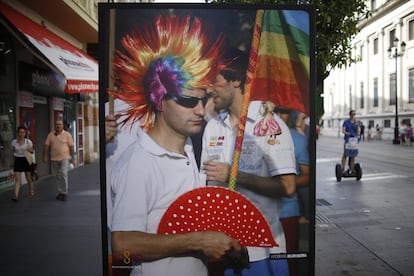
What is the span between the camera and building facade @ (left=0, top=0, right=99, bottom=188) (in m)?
10.7

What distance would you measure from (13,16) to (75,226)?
6326mm

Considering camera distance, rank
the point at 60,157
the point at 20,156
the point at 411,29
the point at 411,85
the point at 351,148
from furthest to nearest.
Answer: the point at 411,29, the point at 411,85, the point at 351,148, the point at 60,157, the point at 20,156

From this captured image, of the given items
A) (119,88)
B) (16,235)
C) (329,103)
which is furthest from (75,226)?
(329,103)

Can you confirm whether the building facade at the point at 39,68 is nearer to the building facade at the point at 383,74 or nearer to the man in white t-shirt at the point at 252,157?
the man in white t-shirt at the point at 252,157

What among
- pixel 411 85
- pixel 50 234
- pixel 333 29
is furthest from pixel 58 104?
pixel 411 85

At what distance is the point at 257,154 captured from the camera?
268 cm

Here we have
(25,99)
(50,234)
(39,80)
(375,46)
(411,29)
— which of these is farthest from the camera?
(375,46)

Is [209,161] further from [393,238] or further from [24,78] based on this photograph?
[24,78]

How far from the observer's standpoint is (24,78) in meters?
12.2

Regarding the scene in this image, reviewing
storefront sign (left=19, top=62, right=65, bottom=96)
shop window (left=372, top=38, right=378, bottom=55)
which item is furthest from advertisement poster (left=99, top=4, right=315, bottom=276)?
shop window (left=372, top=38, right=378, bottom=55)

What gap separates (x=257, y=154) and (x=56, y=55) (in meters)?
9.81

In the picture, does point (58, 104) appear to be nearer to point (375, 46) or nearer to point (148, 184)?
point (148, 184)

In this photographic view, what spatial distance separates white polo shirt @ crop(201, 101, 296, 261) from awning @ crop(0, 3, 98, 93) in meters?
8.61

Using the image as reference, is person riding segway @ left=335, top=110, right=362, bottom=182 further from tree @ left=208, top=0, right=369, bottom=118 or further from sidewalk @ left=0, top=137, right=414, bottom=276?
tree @ left=208, top=0, right=369, bottom=118
